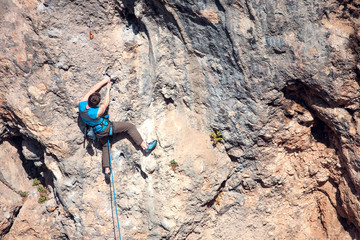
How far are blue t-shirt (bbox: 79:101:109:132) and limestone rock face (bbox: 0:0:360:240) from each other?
1.86ft

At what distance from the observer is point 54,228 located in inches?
354

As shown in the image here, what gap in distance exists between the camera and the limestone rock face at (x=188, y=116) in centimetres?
700

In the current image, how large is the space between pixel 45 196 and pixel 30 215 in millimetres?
680

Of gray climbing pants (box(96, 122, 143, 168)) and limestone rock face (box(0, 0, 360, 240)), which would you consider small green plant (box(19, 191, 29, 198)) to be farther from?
gray climbing pants (box(96, 122, 143, 168))

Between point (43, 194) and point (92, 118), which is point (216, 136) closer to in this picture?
point (92, 118)

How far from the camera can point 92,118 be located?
732 cm

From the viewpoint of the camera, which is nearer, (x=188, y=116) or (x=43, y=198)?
(x=188, y=116)

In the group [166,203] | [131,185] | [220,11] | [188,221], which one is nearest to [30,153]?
[131,185]

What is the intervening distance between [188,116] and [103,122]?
83.7 inches

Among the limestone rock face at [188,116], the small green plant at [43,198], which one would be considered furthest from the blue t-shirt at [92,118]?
the small green plant at [43,198]

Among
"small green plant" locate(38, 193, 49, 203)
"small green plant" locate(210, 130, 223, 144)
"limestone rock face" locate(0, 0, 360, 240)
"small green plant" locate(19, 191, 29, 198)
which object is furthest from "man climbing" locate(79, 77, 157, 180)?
"small green plant" locate(19, 191, 29, 198)

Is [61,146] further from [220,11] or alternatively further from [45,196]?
[220,11]

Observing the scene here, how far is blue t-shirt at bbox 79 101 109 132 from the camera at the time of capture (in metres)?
7.27

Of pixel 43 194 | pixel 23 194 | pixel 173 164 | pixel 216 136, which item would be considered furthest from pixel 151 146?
pixel 23 194
